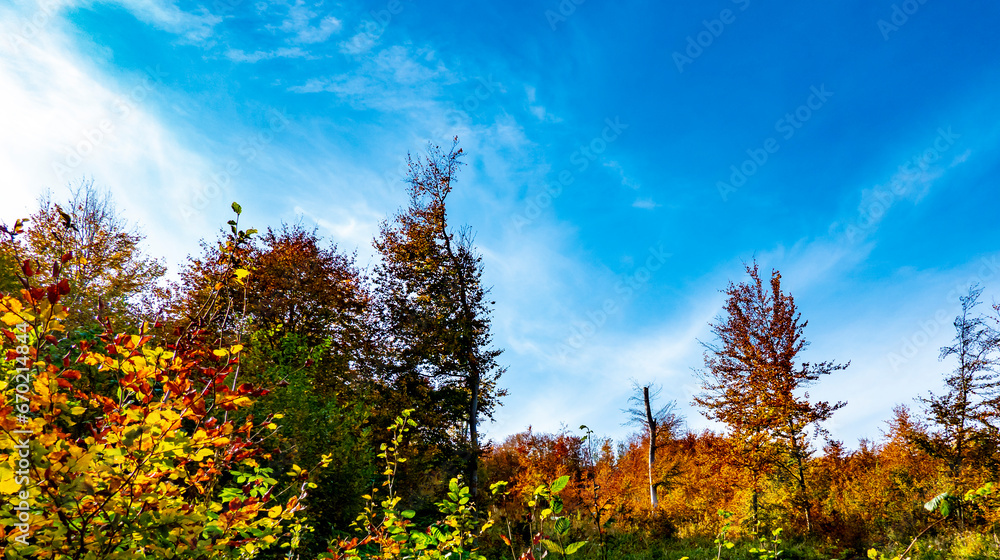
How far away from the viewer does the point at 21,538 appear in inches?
56.5

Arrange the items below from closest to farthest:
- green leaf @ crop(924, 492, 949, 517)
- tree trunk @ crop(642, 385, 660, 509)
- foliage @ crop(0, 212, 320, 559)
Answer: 1. foliage @ crop(0, 212, 320, 559)
2. green leaf @ crop(924, 492, 949, 517)
3. tree trunk @ crop(642, 385, 660, 509)

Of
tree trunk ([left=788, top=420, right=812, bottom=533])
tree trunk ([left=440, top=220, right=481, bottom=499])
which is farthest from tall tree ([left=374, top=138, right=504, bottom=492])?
tree trunk ([left=788, top=420, right=812, bottom=533])

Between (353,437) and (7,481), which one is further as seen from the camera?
(353,437)

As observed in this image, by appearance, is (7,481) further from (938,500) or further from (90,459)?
(938,500)

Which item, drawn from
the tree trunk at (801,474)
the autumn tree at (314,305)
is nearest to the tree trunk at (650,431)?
the tree trunk at (801,474)

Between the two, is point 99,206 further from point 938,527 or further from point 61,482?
point 938,527

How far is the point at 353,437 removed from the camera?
24.5 ft

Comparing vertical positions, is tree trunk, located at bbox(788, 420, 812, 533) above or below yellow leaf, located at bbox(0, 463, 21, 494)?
below

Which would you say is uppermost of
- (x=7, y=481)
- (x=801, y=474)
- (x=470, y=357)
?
(x=470, y=357)

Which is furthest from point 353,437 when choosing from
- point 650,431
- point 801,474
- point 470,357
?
point 650,431

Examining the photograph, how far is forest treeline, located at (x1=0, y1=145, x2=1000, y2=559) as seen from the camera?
1.55 metres

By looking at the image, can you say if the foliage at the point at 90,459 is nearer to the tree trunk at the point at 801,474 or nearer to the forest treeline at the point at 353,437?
the forest treeline at the point at 353,437

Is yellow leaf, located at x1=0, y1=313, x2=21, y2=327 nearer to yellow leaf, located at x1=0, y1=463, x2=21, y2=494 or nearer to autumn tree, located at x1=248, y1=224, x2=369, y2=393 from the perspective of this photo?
yellow leaf, located at x1=0, y1=463, x2=21, y2=494

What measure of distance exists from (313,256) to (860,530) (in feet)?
60.8
